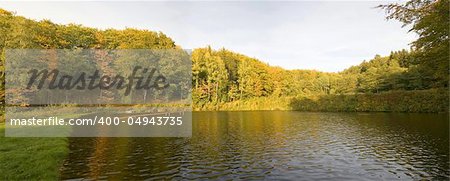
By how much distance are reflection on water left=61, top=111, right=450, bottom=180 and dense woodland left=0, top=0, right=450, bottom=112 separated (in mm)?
10353

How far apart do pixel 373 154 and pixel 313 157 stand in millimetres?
5073

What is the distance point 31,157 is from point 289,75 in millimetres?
111624

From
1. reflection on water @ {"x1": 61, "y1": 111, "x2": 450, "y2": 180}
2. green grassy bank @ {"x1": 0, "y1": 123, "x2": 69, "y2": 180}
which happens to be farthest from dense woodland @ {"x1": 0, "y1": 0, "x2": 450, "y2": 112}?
green grassy bank @ {"x1": 0, "y1": 123, "x2": 69, "y2": 180}

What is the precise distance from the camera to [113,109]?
7406 cm

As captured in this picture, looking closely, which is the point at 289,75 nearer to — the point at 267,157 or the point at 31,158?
the point at 267,157

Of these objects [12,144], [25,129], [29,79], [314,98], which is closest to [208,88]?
[314,98]

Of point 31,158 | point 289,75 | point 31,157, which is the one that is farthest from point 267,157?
point 289,75

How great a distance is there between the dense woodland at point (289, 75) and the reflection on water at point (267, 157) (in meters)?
10.4

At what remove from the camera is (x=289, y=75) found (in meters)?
125

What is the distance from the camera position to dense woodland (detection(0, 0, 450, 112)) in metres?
30.0

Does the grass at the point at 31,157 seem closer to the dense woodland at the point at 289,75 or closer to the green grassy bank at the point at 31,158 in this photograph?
the green grassy bank at the point at 31,158

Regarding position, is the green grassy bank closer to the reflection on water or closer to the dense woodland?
the reflection on water

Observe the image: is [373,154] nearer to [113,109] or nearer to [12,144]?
[12,144]

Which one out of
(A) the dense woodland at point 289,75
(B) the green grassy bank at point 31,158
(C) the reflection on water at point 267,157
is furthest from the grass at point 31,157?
(A) the dense woodland at point 289,75
